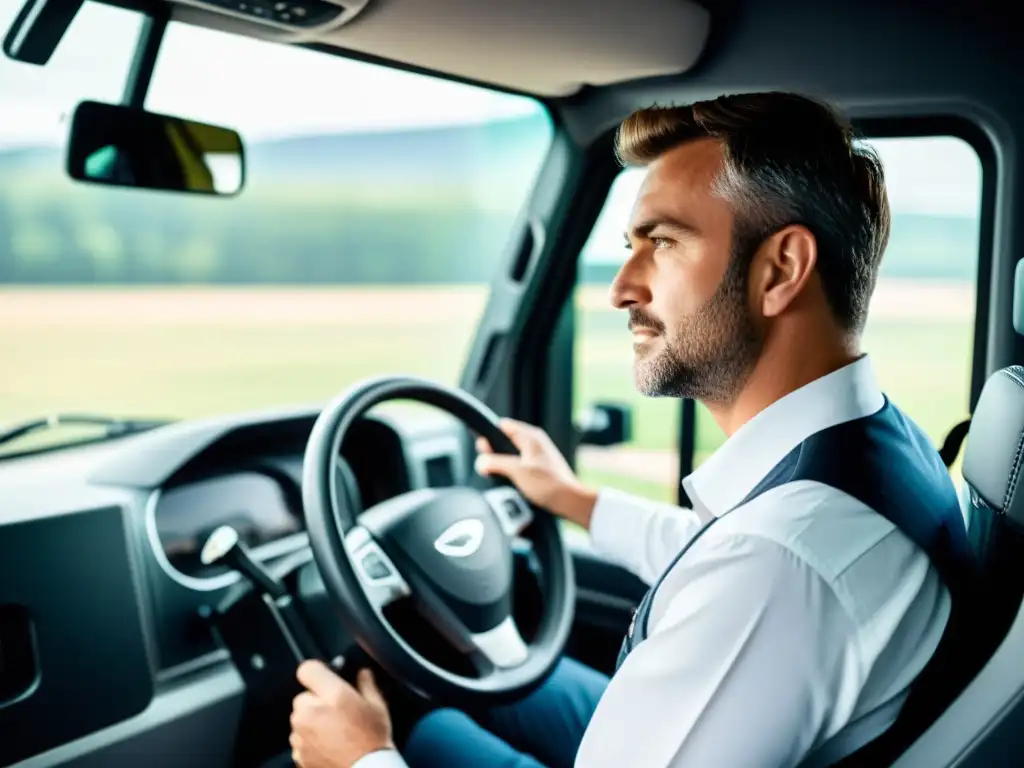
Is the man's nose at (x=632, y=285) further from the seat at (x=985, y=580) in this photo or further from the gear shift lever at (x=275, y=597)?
the gear shift lever at (x=275, y=597)

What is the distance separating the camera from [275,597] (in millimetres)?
1817

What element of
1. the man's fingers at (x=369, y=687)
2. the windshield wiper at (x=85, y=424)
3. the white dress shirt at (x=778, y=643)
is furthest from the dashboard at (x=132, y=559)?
the white dress shirt at (x=778, y=643)

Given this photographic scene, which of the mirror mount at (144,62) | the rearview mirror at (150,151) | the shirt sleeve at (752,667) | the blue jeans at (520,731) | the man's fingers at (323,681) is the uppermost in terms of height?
the mirror mount at (144,62)

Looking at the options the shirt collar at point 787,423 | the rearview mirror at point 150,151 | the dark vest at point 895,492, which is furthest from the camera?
the rearview mirror at point 150,151

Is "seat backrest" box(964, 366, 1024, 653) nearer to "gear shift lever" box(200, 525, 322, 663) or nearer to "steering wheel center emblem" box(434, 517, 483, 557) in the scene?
"steering wheel center emblem" box(434, 517, 483, 557)

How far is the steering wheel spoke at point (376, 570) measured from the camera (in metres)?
1.70

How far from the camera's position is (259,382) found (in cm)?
821

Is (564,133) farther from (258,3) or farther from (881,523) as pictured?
(881,523)

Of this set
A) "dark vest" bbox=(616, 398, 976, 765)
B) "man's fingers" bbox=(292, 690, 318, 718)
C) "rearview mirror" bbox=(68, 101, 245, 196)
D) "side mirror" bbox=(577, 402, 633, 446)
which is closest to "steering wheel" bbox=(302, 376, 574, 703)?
"man's fingers" bbox=(292, 690, 318, 718)

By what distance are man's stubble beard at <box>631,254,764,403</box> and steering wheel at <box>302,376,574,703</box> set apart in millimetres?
567

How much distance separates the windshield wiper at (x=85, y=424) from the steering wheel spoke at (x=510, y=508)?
2.90 feet

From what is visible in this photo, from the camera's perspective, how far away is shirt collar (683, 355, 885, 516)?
1.32m

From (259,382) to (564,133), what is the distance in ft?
19.7

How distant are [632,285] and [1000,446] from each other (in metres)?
0.58
